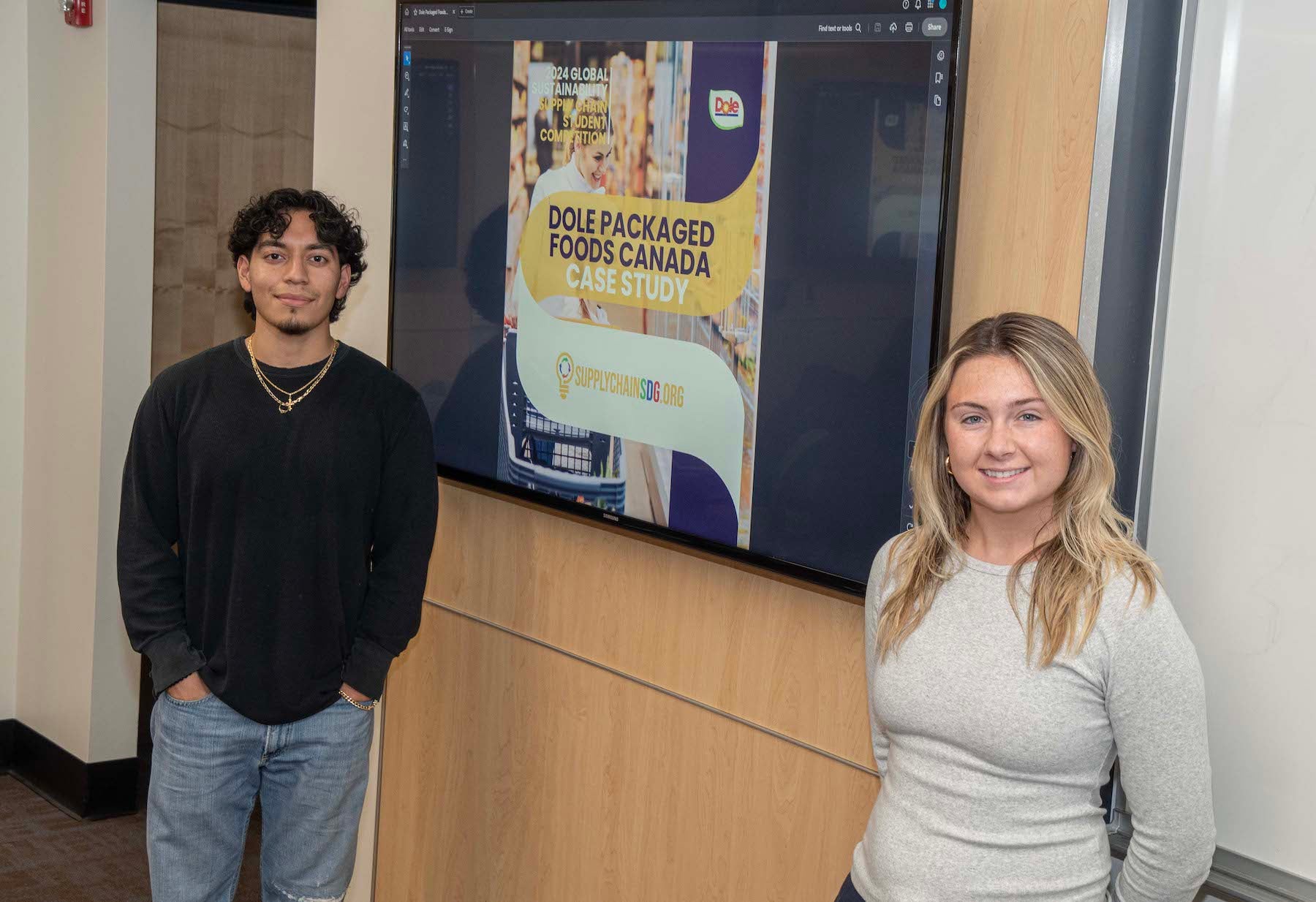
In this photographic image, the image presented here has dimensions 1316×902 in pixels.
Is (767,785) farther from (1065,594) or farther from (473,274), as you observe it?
(473,274)

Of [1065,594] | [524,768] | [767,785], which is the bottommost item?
[524,768]

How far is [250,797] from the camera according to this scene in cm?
256

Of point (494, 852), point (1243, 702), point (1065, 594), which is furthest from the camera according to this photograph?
point (494, 852)

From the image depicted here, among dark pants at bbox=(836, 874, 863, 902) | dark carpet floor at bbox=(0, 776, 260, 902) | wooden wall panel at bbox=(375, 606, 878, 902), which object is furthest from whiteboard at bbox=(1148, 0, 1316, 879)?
dark carpet floor at bbox=(0, 776, 260, 902)

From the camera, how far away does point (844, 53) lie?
1982mm

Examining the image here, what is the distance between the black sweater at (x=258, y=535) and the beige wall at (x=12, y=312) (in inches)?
81.6

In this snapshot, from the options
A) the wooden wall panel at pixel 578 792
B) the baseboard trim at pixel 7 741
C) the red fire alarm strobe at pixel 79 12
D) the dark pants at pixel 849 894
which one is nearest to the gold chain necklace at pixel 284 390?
the wooden wall panel at pixel 578 792

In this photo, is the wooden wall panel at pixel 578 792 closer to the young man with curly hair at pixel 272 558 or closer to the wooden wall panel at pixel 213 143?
the young man with curly hair at pixel 272 558

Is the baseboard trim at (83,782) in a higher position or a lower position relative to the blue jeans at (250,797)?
lower

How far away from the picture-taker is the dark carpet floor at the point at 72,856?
11.8 ft

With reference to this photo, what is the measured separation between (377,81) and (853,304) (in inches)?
58.9

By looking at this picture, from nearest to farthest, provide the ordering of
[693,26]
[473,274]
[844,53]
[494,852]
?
1. [844,53]
2. [693,26]
3. [473,274]
4. [494,852]

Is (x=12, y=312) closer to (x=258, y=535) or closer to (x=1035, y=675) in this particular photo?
(x=258, y=535)

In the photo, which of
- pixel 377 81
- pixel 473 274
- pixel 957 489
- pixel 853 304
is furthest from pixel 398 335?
pixel 957 489
